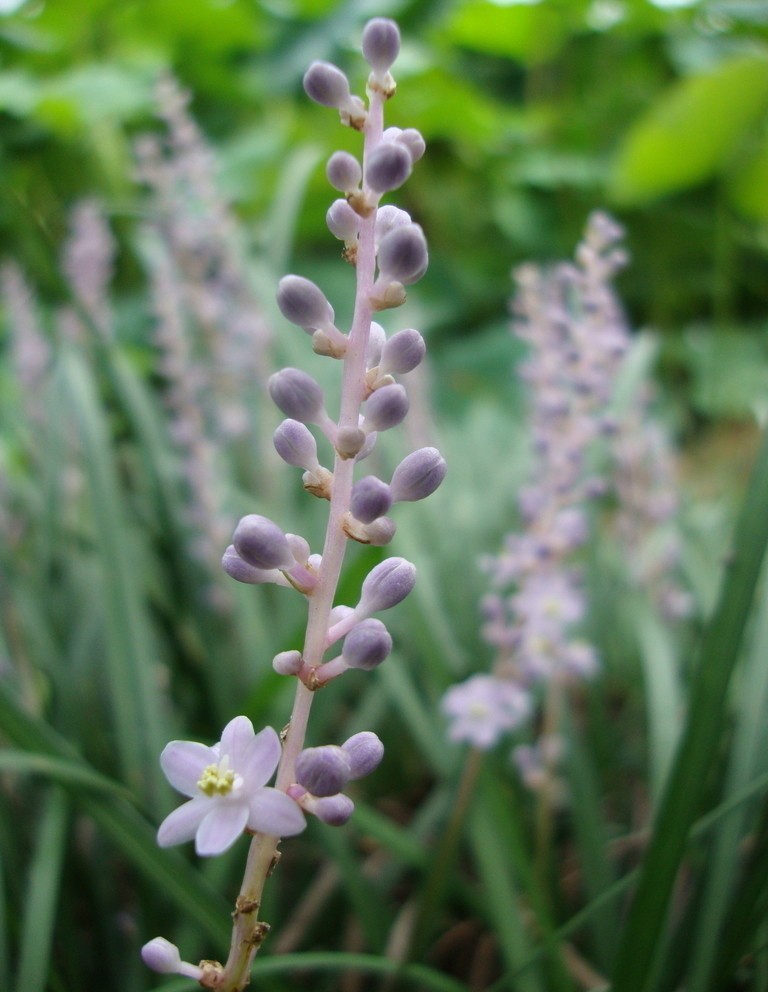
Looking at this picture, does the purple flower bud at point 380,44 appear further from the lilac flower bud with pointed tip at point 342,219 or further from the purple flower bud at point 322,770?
the purple flower bud at point 322,770

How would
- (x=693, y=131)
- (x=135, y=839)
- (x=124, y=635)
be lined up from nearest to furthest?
(x=135, y=839)
(x=124, y=635)
(x=693, y=131)

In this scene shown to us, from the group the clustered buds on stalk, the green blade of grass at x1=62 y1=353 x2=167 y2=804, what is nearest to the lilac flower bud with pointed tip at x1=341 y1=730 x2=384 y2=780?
the clustered buds on stalk

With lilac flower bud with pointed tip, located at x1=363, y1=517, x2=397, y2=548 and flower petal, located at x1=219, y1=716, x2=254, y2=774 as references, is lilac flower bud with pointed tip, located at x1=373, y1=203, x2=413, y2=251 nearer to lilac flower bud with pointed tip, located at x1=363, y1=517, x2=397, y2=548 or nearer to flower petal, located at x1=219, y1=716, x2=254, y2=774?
lilac flower bud with pointed tip, located at x1=363, y1=517, x2=397, y2=548

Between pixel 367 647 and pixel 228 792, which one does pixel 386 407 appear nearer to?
pixel 367 647

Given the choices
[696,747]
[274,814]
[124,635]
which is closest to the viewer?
[274,814]

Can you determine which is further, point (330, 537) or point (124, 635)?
point (124, 635)

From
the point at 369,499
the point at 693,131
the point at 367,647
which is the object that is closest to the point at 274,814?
the point at 367,647

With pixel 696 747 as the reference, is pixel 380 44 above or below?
above
